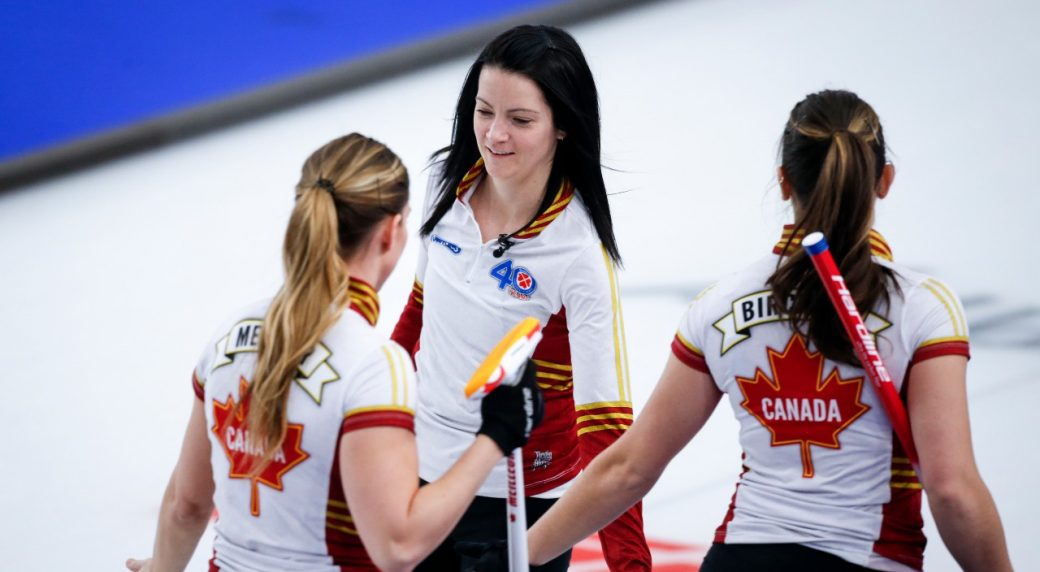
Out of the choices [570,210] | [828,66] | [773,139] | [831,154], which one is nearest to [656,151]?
[773,139]

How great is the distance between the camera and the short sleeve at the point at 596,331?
8.73ft

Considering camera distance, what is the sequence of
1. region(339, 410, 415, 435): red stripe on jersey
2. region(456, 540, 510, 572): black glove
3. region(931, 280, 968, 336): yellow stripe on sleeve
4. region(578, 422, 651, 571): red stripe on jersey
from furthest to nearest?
region(578, 422, 651, 571): red stripe on jersey → region(456, 540, 510, 572): black glove → region(931, 280, 968, 336): yellow stripe on sleeve → region(339, 410, 415, 435): red stripe on jersey

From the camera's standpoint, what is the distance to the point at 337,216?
6.48 ft

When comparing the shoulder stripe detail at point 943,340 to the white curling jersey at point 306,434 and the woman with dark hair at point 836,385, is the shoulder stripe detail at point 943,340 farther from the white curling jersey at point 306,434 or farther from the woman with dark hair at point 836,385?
the white curling jersey at point 306,434

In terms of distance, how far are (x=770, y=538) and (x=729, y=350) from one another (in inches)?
12.1

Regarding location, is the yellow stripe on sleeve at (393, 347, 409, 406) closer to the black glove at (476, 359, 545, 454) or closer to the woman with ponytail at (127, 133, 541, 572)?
the woman with ponytail at (127, 133, 541, 572)

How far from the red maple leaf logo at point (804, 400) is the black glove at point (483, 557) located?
0.52 meters

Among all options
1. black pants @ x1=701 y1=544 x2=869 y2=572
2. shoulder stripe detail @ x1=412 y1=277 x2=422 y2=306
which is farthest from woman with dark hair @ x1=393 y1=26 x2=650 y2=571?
black pants @ x1=701 y1=544 x2=869 y2=572

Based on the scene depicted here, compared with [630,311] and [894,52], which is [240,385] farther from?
[894,52]

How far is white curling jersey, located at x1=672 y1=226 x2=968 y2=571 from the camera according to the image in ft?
6.35

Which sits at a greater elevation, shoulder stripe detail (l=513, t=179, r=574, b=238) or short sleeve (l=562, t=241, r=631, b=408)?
shoulder stripe detail (l=513, t=179, r=574, b=238)

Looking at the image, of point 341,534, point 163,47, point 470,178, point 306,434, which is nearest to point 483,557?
point 341,534

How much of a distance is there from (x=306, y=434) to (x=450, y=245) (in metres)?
1.13

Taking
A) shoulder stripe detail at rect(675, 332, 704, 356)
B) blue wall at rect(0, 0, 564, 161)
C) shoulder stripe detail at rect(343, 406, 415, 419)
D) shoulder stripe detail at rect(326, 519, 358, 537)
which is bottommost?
shoulder stripe detail at rect(326, 519, 358, 537)
